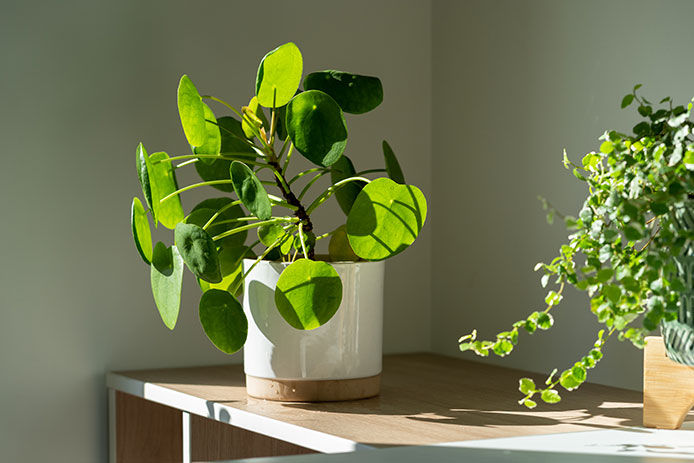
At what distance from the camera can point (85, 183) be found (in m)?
1.50

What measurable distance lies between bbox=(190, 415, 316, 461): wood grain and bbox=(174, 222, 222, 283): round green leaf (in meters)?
0.28

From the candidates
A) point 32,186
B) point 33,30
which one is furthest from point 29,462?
point 33,30

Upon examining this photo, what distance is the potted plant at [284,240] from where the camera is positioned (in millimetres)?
1116

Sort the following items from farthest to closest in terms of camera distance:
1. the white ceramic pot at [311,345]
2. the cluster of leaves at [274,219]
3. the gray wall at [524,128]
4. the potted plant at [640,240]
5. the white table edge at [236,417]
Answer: the gray wall at [524,128] → the white ceramic pot at [311,345] → the cluster of leaves at [274,219] → the white table edge at [236,417] → the potted plant at [640,240]

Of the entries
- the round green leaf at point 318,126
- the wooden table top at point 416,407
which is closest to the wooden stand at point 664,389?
the wooden table top at point 416,407

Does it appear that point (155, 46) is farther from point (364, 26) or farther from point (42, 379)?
point (42, 379)

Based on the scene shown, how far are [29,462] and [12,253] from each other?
13.1 inches

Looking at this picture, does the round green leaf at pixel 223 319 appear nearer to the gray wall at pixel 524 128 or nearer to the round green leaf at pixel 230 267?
the round green leaf at pixel 230 267

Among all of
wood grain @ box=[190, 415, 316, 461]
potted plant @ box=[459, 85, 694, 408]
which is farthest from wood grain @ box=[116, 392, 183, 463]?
potted plant @ box=[459, 85, 694, 408]

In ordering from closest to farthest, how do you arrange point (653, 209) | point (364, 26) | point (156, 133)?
point (653, 209)
point (156, 133)
point (364, 26)

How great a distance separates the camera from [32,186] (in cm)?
146

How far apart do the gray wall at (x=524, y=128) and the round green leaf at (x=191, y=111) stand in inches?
24.8

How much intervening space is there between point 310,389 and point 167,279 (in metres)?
0.24

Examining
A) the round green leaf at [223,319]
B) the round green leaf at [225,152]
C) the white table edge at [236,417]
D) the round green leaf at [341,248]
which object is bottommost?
the white table edge at [236,417]
